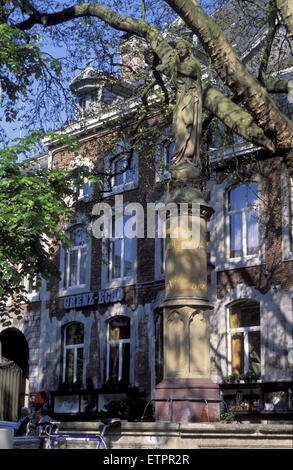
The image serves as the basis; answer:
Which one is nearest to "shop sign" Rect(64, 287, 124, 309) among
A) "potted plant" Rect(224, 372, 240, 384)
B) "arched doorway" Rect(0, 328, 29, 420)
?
"arched doorway" Rect(0, 328, 29, 420)

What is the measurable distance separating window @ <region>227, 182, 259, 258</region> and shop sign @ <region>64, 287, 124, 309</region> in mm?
4832

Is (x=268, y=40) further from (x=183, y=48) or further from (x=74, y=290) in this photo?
(x=74, y=290)

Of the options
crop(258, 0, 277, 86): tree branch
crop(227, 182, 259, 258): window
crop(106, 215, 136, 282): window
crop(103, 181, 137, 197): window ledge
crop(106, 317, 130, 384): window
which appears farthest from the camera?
crop(103, 181, 137, 197): window ledge

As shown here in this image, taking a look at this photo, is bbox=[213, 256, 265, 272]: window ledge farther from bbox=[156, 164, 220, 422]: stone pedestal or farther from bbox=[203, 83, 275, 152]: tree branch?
bbox=[156, 164, 220, 422]: stone pedestal

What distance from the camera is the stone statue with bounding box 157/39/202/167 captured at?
11359 millimetres

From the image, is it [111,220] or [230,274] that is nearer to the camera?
[230,274]

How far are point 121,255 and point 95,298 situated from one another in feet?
5.98

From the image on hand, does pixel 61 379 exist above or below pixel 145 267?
below

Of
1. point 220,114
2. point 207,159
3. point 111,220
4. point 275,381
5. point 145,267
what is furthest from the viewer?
point 111,220

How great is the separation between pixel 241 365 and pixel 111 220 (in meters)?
7.89

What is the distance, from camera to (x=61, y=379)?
26484 millimetres

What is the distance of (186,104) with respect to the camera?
11539 millimetres
